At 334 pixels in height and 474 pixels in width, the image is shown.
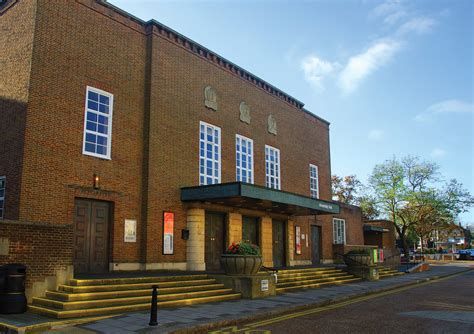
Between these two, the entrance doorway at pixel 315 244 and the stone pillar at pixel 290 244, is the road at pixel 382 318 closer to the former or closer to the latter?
the stone pillar at pixel 290 244

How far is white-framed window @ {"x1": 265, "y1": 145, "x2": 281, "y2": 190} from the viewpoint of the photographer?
2556 cm

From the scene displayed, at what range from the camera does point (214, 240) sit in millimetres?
20297

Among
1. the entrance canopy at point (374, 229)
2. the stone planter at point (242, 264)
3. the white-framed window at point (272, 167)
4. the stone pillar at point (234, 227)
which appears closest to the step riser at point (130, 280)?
the stone planter at point (242, 264)

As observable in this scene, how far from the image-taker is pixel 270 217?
79.5 ft

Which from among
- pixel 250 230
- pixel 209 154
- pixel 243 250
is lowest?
pixel 243 250

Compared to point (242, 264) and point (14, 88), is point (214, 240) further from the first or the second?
point (14, 88)

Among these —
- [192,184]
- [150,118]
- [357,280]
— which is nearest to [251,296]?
[192,184]

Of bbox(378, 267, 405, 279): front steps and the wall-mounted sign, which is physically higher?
the wall-mounted sign

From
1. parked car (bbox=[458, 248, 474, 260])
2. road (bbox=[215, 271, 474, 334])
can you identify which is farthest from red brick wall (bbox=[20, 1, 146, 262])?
parked car (bbox=[458, 248, 474, 260])

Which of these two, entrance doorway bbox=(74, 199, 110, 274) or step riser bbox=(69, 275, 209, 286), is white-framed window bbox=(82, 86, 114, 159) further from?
step riser bbox=(69, 275, 209, 286)

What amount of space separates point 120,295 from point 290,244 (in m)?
15.9

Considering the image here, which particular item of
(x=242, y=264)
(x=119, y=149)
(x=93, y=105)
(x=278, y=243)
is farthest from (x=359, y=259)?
(x=93, y=105)

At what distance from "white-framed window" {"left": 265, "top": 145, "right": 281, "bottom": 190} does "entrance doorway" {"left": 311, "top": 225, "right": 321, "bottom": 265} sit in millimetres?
5303

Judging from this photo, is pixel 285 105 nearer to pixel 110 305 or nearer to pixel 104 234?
pixel 104 234
